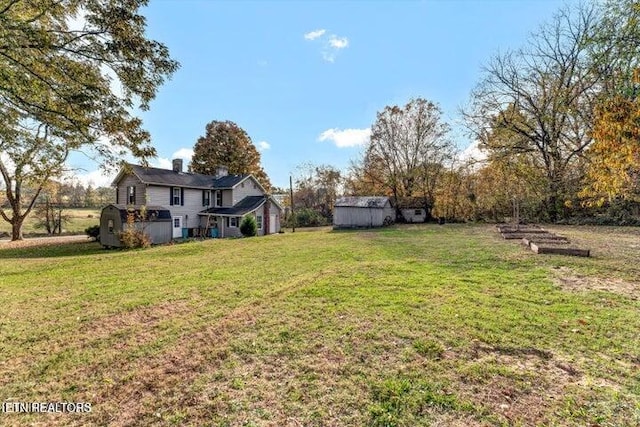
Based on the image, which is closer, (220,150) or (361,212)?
(361,212)

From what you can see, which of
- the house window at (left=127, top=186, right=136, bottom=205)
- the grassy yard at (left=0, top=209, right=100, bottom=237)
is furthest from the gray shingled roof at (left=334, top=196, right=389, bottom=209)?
the grassy yard at (left=0, top=209, right=100, bottom=237)

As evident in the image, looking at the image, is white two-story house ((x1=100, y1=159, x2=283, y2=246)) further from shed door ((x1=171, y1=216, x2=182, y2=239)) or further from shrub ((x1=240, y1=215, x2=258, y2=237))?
shrub ((x1=240, y1=215, x2=258, y2=237))

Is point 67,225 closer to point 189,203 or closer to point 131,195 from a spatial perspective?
point 131,195

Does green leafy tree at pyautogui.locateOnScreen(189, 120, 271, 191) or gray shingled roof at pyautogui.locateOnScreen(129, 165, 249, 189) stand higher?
green leafy tree at pyautogui.locateOnScreen(189, 120, 271, 191)

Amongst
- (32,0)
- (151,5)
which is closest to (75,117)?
(32,0)

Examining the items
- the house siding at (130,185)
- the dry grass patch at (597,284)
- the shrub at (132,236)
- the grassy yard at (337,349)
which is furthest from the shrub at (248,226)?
the dry grass patch at (597,284)

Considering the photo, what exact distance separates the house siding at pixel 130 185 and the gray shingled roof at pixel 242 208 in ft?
15.7

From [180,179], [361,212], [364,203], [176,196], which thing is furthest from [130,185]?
[364,203]

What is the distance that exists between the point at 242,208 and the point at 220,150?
1347 centimetres

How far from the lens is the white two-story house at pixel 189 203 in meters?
20.2

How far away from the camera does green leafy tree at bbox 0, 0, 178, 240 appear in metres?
5.39

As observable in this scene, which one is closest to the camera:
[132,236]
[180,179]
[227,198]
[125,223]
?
[132,236]

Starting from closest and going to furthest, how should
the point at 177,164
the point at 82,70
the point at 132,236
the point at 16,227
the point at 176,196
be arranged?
the point at 82,70 < the point at 132,236 < the point at 16,227 < the point at 176,196 < the point at 177,164

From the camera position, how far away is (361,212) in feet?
87.0
